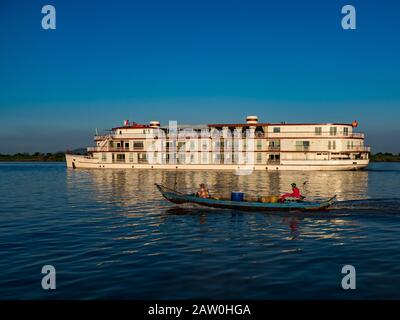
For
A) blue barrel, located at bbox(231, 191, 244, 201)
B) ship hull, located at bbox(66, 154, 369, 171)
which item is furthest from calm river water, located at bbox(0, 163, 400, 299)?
ship hull, located at bbox(66, 154, 369, 171)

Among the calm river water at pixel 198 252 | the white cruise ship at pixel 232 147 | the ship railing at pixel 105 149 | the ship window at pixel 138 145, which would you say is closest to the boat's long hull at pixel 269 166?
the white cruise ship at pixel 232 147

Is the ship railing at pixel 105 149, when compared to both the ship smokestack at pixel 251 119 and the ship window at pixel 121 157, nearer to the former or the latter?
the ship window at pixel 121 157

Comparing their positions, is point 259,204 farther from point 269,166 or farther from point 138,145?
point 138,145

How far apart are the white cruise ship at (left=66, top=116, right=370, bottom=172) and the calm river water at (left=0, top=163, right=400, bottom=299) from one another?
4815 cm

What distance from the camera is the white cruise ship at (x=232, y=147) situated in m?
74.3

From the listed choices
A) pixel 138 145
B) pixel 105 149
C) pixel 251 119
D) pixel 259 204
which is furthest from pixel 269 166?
pixel 259 204

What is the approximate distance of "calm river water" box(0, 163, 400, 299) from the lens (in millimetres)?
11523

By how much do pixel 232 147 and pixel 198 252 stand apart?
64.9 metres

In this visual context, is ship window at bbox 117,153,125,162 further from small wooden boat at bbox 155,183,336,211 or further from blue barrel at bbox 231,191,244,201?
blue barrel at bbox 231,191,244,201

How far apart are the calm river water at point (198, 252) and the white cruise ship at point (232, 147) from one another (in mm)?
48149

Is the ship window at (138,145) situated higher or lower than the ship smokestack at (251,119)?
lower
